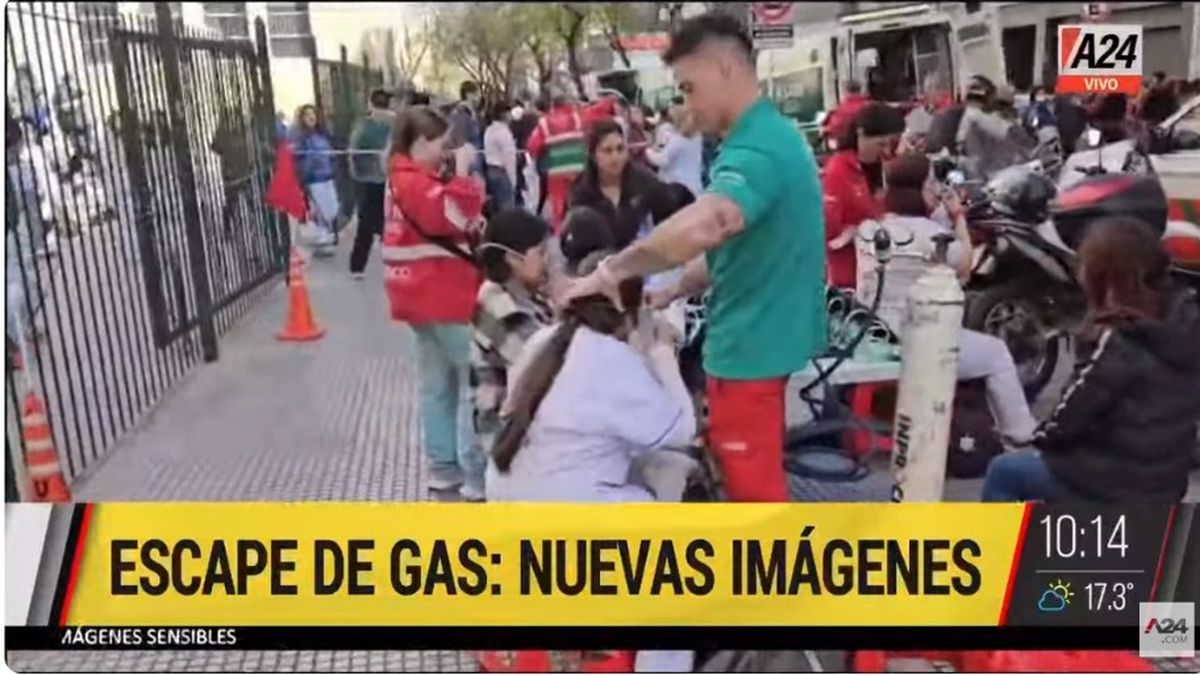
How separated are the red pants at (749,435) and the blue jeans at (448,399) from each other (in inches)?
17.0

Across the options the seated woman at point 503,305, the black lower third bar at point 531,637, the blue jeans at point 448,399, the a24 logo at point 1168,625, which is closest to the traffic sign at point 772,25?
the seated woman at point 503,305

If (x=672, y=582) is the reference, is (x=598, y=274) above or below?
above

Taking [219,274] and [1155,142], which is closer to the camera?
[1155,142]

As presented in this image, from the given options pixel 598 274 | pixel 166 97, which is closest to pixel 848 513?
pixel 598 274

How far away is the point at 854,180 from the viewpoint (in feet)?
6.35

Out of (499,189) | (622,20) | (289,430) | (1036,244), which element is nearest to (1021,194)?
(1036,244)

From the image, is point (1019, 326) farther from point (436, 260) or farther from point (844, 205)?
point (436, 260)

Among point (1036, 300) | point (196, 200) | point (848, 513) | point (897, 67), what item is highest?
point (897, 67)

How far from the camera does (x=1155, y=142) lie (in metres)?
1.92

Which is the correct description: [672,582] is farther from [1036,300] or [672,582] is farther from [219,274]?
[219,274]

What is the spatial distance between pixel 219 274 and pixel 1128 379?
1.69m

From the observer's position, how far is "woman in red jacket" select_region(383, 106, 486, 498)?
1.92 metres

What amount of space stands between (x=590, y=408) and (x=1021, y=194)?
33.8 inches

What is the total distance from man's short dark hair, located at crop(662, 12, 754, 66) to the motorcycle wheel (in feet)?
2.00
